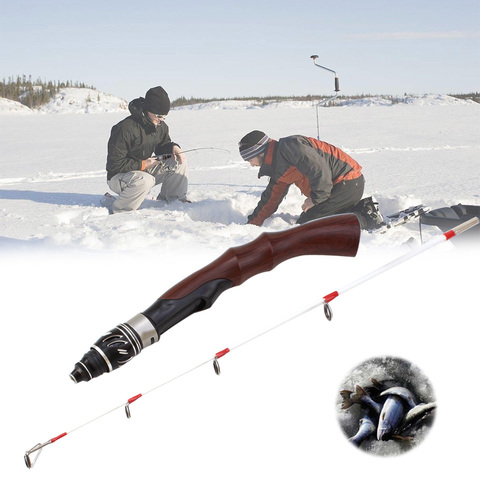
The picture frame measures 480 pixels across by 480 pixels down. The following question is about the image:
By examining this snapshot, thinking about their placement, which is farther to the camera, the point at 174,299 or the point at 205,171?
the point at 205,171

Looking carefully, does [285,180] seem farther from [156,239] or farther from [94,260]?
[94,260]

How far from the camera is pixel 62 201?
3553 mm

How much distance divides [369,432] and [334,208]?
1689 millimetres

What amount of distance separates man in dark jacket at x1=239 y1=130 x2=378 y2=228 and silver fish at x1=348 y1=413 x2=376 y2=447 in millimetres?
1590

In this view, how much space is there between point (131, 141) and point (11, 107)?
839 cm

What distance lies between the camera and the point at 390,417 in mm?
1411

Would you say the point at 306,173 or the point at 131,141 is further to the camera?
the point at 131,141

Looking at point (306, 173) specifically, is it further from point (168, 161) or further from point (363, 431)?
point (363, 431)

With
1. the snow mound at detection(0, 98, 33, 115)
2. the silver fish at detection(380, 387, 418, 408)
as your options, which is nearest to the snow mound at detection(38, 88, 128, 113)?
the snow mound at detection(0, 98, 33, 115)

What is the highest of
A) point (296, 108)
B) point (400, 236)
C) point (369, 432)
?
point (296, 108)

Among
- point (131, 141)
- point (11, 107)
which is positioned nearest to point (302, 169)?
point (131, 141)

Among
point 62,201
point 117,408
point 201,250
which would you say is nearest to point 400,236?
point 201,250

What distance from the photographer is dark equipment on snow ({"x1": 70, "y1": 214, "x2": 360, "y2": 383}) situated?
4.58 ft

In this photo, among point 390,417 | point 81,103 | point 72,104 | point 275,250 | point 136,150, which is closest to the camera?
point 390,417
